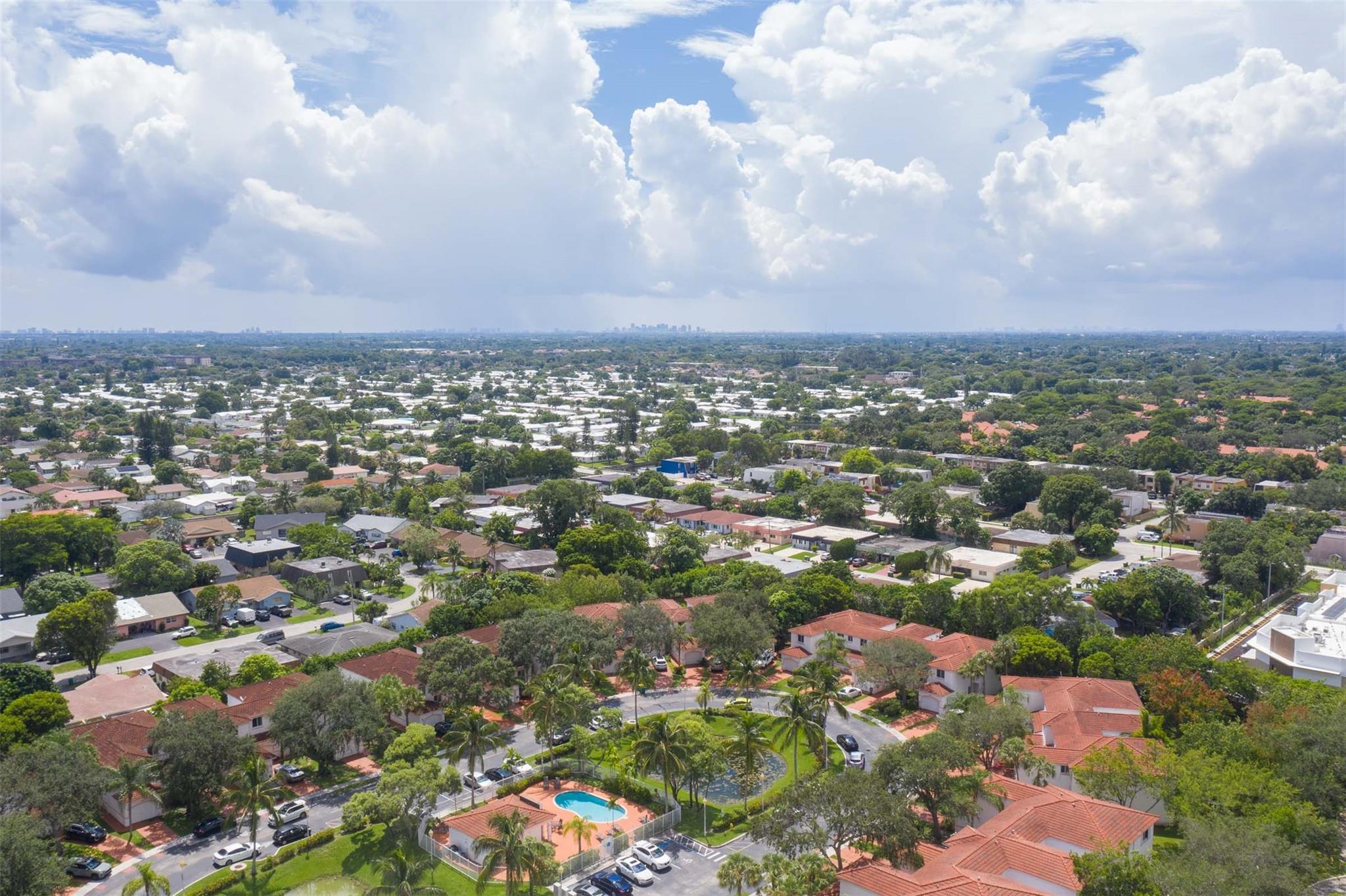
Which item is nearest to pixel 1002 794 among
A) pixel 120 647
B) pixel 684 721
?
pixel 684 721

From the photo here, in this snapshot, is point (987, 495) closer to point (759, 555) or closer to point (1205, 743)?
point (759, 555)

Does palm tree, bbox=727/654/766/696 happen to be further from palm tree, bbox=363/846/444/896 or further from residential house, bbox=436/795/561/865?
palm tree, bbox=363/846/444/896

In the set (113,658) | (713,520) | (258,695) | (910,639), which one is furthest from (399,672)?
(713,520)

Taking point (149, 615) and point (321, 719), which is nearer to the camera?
point (321, 719)

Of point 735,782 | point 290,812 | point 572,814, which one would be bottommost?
point 735,782

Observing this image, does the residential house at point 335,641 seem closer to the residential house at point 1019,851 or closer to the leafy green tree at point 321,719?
the leafy green tree at point 321,719

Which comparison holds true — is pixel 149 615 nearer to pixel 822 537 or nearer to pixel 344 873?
pixel 344 873

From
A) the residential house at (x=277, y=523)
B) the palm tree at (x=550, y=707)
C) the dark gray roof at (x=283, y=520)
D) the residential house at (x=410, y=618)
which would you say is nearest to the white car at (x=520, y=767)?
the palm tree at (x=550, y=707)
